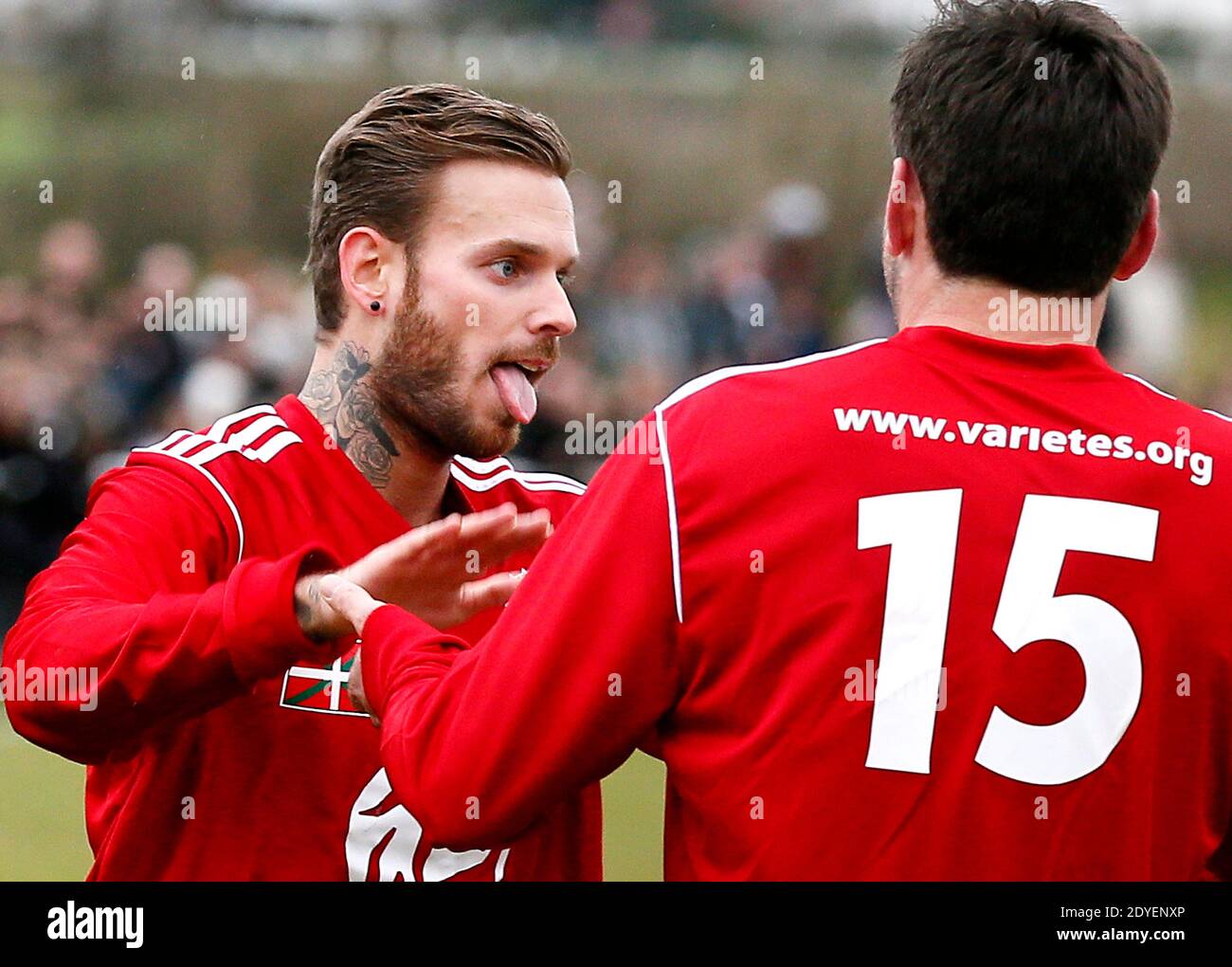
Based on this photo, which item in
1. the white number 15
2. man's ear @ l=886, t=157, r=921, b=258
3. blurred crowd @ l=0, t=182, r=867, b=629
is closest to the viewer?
the white number 15

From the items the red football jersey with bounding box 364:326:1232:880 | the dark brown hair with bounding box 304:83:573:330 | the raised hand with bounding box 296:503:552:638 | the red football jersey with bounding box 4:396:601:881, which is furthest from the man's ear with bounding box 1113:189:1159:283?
the dark brown hair with bounding box 304:83:573:330

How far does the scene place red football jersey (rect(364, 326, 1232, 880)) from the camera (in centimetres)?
203

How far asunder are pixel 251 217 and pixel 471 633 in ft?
39.1

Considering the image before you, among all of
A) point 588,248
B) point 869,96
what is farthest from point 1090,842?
point 869,96

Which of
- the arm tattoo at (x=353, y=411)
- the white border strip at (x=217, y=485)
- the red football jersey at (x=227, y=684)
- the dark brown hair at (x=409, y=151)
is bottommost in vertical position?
the red football jersey at (x=227, y=684)

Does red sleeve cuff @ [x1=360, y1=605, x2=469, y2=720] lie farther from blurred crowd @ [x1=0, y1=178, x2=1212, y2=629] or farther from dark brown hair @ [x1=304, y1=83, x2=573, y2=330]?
blurred crowd @ [x1=0, y1=178, x2=1212, y2=629]

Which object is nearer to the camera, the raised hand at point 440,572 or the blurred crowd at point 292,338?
the raised hand at point 440,572

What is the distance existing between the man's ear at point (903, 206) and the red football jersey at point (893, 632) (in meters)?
0.17

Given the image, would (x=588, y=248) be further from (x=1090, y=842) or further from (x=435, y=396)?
(x=1090, y=842)

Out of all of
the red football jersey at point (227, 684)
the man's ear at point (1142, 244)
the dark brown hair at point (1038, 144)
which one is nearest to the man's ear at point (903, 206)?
the dark brown hair at point (1038, 144)

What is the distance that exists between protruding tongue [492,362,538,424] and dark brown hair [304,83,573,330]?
12.4 inches

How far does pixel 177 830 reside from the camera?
2719 mm

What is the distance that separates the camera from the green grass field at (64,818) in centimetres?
664

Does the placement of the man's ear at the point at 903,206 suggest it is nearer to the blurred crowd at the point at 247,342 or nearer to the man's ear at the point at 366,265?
the man's ear at the point at 366,265
